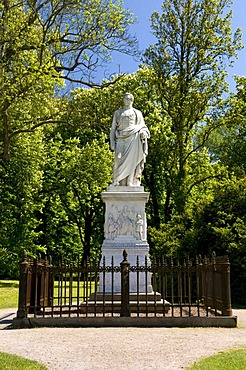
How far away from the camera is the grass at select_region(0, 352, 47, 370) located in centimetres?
605

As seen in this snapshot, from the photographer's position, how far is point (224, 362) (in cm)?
643

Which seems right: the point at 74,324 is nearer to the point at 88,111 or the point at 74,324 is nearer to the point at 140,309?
the point at 140,309

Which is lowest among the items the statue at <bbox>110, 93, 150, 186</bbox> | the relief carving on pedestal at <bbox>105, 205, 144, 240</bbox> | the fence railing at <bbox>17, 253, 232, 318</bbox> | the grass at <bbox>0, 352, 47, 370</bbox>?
the grass at <bbox>0, 352, 47, 370</bbox>

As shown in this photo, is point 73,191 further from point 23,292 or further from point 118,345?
point 118,345

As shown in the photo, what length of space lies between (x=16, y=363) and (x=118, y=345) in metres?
1.99

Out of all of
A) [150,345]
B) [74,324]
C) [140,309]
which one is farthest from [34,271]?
[150,345]

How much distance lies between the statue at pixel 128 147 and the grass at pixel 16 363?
7.50 metres

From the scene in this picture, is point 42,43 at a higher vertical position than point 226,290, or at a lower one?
higher

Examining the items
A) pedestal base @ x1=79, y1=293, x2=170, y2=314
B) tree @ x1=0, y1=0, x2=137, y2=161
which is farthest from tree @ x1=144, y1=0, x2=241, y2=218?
pedestal base @ x1=79, y1=293, x2=170, y2=314

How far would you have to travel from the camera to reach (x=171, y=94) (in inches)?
979

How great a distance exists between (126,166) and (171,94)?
475 inches

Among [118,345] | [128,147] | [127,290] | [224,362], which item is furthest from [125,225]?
[224,362]

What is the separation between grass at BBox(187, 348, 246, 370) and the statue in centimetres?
727

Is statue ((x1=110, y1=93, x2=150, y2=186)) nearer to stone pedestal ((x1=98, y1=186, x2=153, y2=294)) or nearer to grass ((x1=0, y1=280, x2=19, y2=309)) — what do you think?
stone pedestal ((x1=98, y1=186, x2=153, y2=294))
